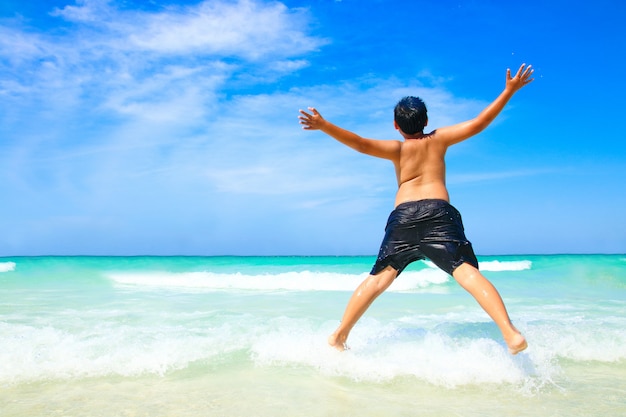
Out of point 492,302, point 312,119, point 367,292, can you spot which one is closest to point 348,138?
point 312,119

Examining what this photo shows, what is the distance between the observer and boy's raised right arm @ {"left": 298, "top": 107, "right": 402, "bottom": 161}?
357 centimetres

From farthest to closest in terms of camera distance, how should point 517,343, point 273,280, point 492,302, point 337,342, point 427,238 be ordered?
point 273,280 < point 337,342 < point 427,238 < point 492,302 < point 517,343

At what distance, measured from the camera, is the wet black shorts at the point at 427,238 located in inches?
145

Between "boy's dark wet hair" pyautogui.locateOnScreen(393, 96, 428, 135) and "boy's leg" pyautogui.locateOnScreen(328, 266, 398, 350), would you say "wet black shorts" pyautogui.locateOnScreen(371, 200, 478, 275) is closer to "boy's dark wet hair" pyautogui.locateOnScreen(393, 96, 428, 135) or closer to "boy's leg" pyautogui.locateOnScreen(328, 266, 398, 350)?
"boy's leg" pyautogui.locateOnScreen(328, 266, 398, 350)

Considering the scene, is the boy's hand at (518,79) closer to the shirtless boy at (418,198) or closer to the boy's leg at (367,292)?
the shirtless boy at (418,198)

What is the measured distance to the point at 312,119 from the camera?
357cm

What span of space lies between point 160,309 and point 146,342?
331 cm

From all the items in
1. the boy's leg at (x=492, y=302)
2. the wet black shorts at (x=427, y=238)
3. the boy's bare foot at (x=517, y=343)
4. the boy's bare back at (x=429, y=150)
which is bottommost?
Answer: the boy's bare foot at (x=517, y=343)

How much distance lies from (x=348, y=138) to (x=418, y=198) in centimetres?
73

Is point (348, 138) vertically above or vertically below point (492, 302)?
above

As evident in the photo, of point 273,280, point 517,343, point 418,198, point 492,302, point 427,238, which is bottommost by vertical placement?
point 273,280

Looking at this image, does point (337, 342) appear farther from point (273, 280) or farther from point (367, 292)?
point (273, 280)

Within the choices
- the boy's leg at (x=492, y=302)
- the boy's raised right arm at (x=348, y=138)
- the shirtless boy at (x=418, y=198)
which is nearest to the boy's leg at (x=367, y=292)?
the shirtless boy at (x=418, y=198)

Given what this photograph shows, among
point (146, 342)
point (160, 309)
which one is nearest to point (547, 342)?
point (146, 342)
